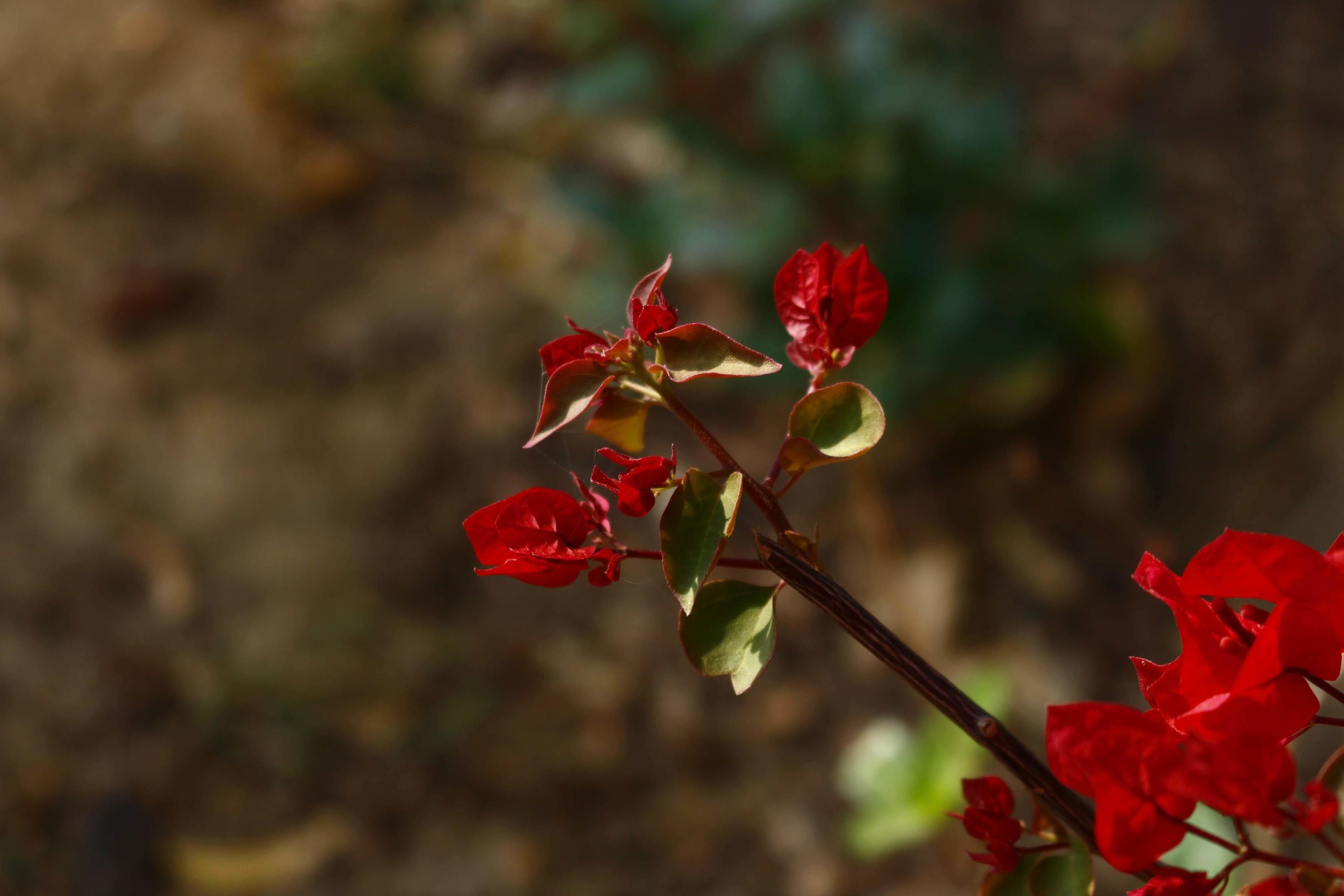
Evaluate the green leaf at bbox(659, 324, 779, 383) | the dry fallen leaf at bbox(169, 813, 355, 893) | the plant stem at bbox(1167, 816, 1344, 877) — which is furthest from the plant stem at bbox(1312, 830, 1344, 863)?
the dry fallen leaf at bbox(169, 813, 355, 893)

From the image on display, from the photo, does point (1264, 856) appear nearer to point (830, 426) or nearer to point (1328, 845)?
point (1328, 845)

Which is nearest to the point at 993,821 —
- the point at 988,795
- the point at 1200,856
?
the point at 988,795

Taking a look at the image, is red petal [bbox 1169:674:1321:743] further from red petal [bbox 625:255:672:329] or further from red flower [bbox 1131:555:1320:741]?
red petal [bbox 625:255:672:329]

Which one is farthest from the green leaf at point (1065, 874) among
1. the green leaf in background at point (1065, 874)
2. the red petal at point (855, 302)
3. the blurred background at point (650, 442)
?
the blurred background at point (650, 442)

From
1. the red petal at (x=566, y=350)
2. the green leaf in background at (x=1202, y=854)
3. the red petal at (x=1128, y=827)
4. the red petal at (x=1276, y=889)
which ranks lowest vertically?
the green leaf in background at (x=1202, y=854)

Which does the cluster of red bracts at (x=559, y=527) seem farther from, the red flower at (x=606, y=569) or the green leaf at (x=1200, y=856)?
the green leaf at (x=1200, y=856)

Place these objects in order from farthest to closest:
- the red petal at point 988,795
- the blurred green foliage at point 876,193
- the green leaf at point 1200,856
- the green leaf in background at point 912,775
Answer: the blurred green foliage at point 876,193 < the green leaf in background at point 912,775 < the green leaf at point 1200,856 < the red petal at point 988,795
